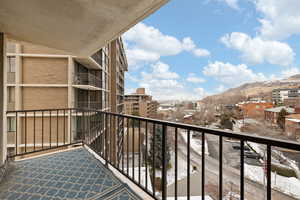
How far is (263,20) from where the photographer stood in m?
8.35

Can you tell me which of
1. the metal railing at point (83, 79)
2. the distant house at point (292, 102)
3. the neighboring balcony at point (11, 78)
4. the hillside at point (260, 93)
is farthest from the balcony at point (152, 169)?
the neighboring balcony at point (11, 78)

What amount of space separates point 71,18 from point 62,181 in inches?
75.4

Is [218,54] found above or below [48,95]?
above

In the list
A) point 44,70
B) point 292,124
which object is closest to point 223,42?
point 292,124

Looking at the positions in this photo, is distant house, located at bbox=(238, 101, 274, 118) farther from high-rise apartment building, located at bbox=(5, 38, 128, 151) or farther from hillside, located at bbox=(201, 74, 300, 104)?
high-rise apartment building, located at bbox=(5, 38, 128, 151)

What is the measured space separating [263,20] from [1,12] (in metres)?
11.1

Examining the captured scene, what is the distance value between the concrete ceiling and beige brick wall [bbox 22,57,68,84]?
481cm

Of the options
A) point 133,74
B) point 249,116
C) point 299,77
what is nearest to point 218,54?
point 299,77

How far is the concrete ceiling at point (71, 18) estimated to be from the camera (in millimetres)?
1420

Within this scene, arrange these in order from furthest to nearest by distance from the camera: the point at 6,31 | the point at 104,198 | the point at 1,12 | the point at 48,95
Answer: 1. the point at 48,95
2. the point at 6,31
3. the point at 1,12
4. the point at 104,198

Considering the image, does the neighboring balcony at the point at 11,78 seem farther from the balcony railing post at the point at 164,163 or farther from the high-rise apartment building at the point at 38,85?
the balcony railing post at the point at 164,163

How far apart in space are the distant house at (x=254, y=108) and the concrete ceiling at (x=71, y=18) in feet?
11.7

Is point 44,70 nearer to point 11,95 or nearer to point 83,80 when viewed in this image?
point 11,95

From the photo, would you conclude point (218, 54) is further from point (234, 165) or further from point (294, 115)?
point (234, 165)
